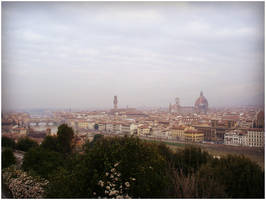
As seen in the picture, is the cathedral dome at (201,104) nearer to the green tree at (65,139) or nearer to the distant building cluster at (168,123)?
the distant building cluster at (168,123)

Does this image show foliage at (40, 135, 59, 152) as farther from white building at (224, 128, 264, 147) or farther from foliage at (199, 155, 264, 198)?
foliage at (199, 155, 264, 198)

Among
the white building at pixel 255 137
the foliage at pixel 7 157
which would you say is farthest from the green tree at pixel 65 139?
the white building at pixel 255 137

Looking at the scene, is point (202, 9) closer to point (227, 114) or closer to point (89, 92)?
point (227, 114)

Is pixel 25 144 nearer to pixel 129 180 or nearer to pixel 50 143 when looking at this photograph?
pixel 50 143

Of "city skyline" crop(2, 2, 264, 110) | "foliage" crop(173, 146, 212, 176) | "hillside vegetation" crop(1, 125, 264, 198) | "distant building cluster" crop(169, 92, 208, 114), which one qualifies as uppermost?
"city skyline" crop(2, 2, 264, 110)

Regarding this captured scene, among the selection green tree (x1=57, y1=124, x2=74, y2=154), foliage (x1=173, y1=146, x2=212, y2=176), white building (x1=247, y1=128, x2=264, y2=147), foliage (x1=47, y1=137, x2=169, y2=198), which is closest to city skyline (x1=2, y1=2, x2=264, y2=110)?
white building (x1=247, y1=128, x2=264, y2=147)

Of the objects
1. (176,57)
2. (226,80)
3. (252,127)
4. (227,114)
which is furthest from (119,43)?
(252,127)
